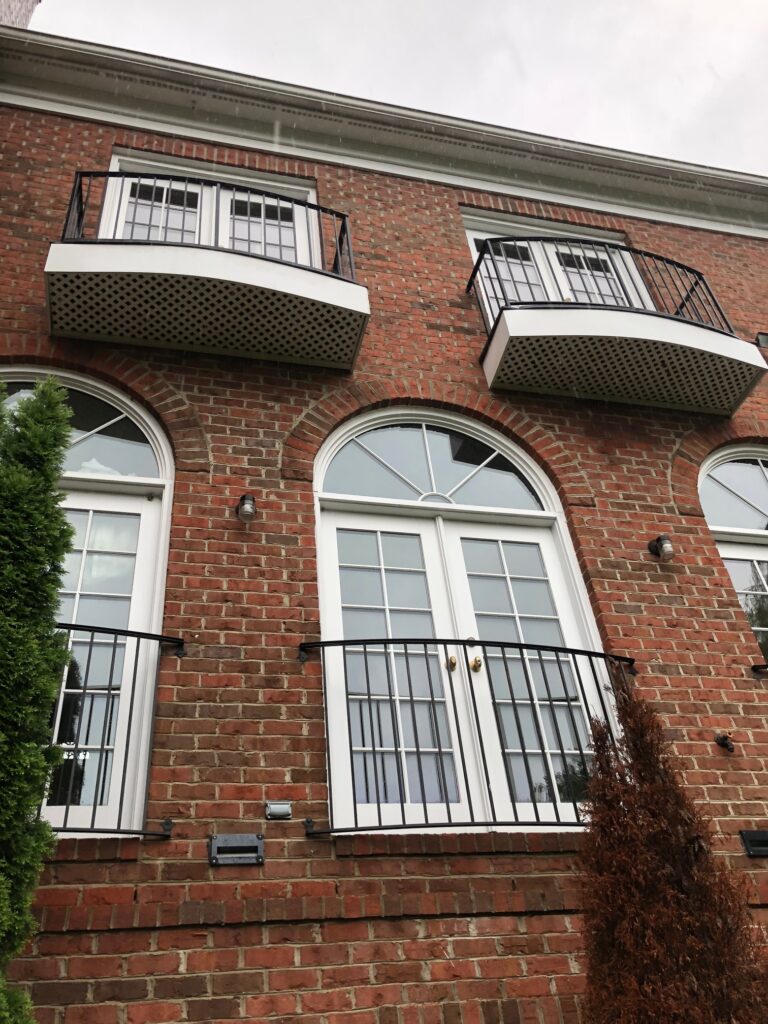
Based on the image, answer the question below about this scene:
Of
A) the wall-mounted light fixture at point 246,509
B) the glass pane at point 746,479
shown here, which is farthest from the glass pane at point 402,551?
the glass pane at point 746,479

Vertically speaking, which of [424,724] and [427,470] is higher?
[427,470]

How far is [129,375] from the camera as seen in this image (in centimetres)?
554

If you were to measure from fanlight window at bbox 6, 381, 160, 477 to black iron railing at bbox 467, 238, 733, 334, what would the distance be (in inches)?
143

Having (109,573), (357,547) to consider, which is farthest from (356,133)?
(109,573)

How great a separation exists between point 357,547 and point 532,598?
4.23 ft

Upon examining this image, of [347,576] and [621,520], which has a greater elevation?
[621,520]

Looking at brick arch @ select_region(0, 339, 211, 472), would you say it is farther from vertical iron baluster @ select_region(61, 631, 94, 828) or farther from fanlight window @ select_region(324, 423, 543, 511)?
vertical iron baluster @ select_region(61, 631, 94, 828)

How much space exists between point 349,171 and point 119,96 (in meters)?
2.50

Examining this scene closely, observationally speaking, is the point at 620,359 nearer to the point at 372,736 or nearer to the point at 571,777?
the point at 571,777

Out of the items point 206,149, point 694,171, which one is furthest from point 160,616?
point 694,171

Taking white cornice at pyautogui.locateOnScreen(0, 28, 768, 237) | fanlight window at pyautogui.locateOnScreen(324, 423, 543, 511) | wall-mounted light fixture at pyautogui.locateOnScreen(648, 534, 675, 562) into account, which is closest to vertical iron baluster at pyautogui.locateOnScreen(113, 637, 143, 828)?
fanlight window at pyautogui.locateOnScreen(324, 423, 543, 511)

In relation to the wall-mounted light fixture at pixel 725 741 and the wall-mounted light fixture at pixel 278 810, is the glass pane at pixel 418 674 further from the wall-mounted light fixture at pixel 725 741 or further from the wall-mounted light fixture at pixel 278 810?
the wall-mounted light fixture at pixel 725 741

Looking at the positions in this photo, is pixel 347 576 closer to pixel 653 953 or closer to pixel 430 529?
pixel 430 529

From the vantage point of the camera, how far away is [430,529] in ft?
17.9
